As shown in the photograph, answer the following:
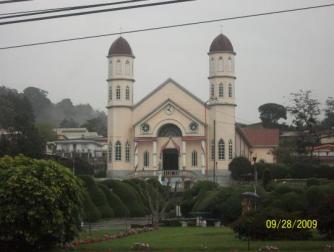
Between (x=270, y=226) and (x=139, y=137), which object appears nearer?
(x=270, y=226)

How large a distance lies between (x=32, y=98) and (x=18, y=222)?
156m

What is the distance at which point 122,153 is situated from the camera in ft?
258

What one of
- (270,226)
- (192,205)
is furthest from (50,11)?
(192,205)

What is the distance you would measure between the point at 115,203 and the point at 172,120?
3793 cm

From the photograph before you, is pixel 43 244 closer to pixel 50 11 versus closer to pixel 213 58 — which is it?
pixel 50 11

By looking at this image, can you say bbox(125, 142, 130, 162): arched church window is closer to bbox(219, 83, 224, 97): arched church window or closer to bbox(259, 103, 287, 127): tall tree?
bbox(219, 83, 224, 97): arched church window

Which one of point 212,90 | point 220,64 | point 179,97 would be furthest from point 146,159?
point 220,64

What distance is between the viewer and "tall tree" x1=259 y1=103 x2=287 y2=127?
11531cm

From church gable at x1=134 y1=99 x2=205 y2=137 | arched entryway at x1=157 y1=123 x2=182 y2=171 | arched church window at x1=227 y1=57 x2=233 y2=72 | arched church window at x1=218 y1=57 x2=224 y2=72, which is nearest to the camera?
church gable at x1=134 y1=99 x2=205 y2=137

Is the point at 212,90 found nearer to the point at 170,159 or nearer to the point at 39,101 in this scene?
the point at 170,159

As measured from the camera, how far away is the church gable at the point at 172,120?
7688cm

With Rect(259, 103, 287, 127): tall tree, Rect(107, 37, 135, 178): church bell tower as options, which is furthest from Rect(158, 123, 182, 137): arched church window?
Rect(259, 103, 287, 127): tall tree
